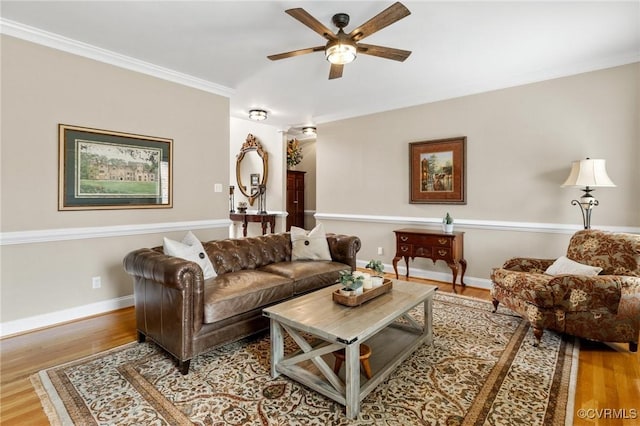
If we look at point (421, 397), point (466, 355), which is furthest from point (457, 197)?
point (421, 397)

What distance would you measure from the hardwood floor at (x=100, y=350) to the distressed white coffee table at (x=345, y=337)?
103 centimetres

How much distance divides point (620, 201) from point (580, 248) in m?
0.95

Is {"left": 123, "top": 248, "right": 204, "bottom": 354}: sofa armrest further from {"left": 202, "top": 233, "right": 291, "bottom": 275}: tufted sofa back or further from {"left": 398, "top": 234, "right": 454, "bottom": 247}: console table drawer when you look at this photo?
{"left": 398, "top": 234, "right": 454, "bottom": 247}: console table drawer

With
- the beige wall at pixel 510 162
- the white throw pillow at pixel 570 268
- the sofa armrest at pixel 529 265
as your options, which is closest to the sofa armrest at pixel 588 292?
the white throw pillow at pixel 570 268

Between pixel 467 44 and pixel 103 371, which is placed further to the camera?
pixel 467 44

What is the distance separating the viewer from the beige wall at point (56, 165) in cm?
288

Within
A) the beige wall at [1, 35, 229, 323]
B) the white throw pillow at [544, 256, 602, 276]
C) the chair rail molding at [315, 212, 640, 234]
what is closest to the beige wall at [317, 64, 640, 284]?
the chair rail molding at [315, 212, 640, 234]

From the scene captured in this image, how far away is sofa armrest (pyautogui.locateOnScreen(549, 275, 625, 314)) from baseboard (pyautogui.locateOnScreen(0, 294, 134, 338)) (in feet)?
13.9

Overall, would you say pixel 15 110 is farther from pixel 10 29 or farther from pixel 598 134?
pixel 598 134

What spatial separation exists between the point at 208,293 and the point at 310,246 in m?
1.51

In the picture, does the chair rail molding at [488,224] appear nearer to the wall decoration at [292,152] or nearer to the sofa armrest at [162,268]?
the wall decoration at [292,152]

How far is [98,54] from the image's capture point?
331 centimetres

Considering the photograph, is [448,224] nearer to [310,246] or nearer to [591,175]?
[591,175]

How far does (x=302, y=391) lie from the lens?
6.54ft
